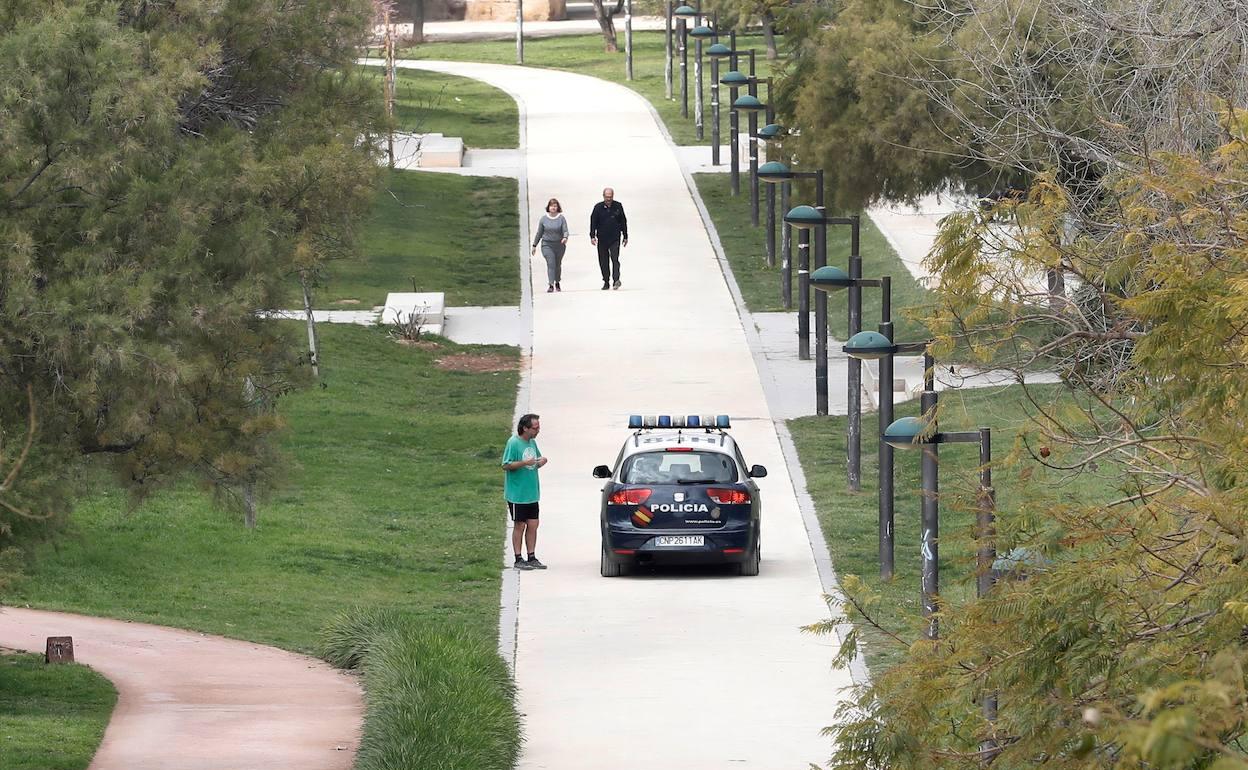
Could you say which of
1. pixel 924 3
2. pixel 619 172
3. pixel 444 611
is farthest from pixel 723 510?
pixel 619 172

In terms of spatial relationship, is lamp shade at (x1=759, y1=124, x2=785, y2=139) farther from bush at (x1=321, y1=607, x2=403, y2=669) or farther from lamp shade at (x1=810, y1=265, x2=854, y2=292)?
bush at (x1=321, y1=607, x2=403, y2=669)

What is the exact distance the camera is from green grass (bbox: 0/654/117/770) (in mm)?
12978

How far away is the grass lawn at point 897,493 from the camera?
58.9 ft

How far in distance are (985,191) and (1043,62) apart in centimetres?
478

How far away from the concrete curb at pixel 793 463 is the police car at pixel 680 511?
91 cm

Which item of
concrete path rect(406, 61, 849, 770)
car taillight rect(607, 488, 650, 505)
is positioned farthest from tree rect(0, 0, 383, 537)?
car taillight rect(607, 488, 650, 505)

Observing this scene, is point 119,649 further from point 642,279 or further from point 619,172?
point 619,172

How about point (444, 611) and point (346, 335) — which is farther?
point (346, 335)

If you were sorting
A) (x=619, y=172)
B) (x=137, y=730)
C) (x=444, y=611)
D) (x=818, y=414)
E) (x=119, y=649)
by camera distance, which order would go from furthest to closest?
(x=619, y=172) → (x=818, y=414) → (x=444, y=611) → (x=119, y=649) → (x=137, y=730)

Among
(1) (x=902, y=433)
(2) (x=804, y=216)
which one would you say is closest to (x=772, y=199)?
(2) (x=804, y=216)

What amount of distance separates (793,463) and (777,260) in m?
14.5

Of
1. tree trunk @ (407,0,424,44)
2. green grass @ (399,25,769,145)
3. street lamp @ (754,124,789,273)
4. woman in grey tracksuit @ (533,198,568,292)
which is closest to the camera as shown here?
street lamp @ (754,124,789,273)

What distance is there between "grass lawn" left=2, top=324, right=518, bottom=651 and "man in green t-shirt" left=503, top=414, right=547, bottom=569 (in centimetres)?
43

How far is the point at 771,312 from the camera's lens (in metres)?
34.0
